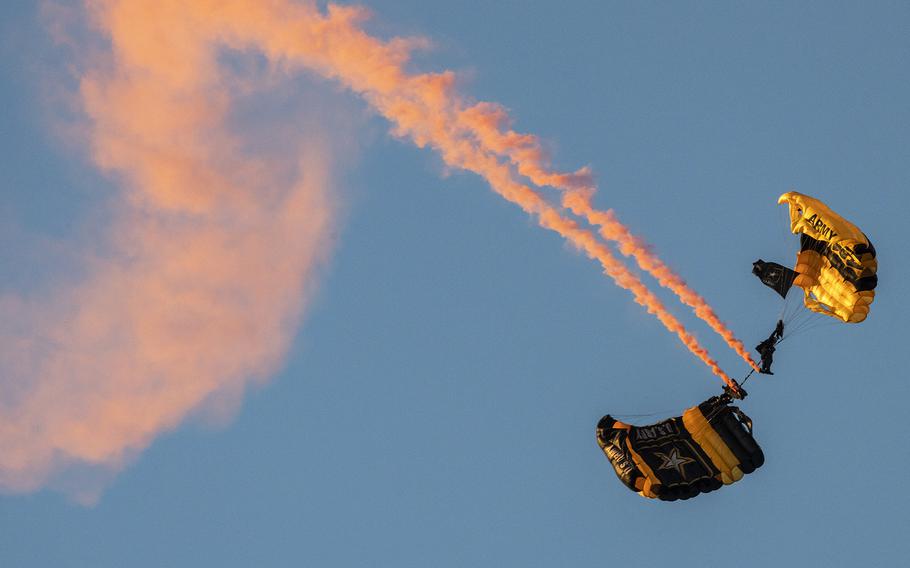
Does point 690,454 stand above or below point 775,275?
below

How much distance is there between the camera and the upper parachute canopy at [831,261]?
2167 inches

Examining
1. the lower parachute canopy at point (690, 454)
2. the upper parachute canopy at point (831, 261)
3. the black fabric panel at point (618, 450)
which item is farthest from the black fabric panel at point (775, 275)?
the black fabric panel at point (618, 450)

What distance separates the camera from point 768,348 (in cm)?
5416

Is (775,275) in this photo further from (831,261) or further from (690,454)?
(690,454)

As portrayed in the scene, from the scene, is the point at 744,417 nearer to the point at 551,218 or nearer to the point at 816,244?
the point at 816,244

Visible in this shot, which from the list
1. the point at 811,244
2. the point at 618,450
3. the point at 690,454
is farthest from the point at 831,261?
the point at 618,450

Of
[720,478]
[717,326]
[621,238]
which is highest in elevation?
[621,238]

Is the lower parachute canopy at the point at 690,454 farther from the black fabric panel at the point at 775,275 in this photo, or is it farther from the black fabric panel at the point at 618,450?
the black fabric panel at the point at 775,275

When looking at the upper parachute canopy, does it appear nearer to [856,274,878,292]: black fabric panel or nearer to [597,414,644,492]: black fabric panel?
[856,274,878,292]: black fabric panel

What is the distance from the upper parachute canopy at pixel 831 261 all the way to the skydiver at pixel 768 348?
2633mm

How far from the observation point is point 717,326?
5672cm

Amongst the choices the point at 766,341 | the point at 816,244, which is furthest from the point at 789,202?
the point at 766,341

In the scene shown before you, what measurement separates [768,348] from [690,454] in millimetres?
4926

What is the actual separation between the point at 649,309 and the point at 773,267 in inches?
194
